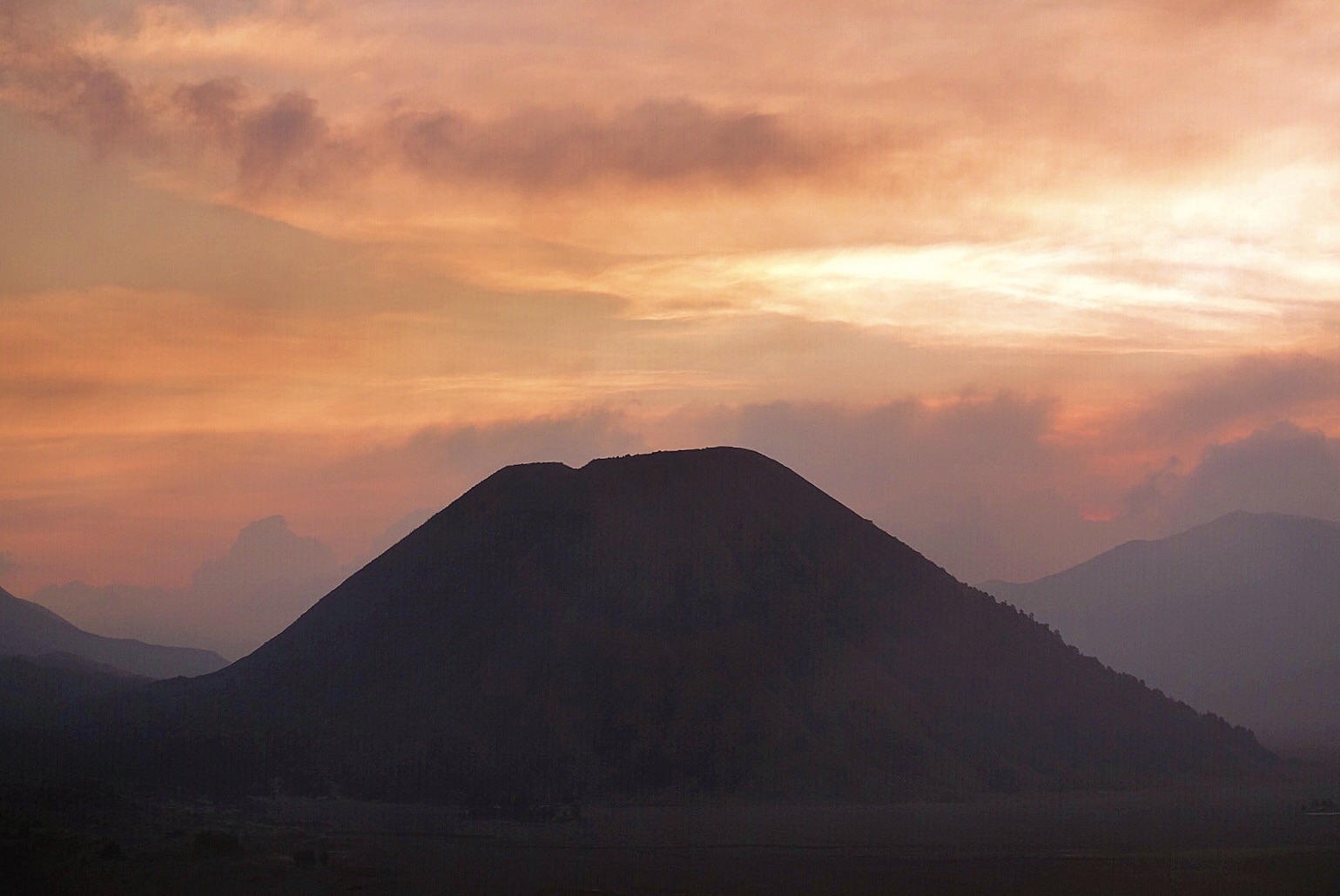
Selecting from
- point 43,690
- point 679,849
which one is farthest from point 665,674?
point 43,690

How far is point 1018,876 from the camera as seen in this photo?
66.6 metres

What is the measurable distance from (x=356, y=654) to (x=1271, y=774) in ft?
244

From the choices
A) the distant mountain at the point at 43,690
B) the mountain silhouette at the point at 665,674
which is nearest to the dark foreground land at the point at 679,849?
the mountain silhouette at the point at 665,674

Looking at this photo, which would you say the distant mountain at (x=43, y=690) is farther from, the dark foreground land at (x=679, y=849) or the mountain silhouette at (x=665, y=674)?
the dark foreground land at (x=679, y=849)

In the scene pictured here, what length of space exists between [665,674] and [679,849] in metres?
32.9

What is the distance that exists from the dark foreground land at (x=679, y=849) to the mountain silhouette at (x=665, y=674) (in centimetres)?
697

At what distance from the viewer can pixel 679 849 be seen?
77.8m

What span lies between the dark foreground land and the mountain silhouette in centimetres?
697

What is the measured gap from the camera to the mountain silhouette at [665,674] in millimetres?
103812

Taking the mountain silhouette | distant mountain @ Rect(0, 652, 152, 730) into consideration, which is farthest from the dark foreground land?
distant mountain @ Rect(0, 652, 152, 730)

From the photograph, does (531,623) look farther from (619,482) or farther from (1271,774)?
(1271,774)

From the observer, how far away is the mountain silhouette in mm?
103812

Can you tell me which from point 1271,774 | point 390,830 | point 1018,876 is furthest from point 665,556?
point 1018,876

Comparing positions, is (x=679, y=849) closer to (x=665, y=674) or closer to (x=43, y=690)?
(x=665, y=674)
